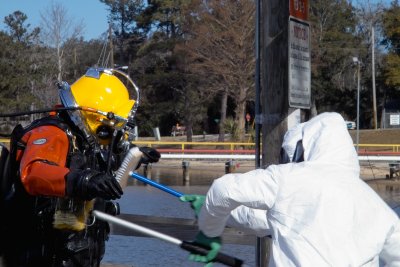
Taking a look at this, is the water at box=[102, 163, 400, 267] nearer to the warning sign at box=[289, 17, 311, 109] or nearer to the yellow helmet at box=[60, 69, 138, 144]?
the warning sign at box=[289, 17, 311, 109]

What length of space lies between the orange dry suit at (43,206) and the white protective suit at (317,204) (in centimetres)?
93

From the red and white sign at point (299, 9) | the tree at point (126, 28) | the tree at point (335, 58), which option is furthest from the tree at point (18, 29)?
the red and white sign at point (299, 9)

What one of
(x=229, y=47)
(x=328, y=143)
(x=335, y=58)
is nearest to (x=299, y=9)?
(x=328, y=143)

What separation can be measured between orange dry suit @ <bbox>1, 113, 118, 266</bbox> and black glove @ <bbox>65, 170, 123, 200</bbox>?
0.18 m

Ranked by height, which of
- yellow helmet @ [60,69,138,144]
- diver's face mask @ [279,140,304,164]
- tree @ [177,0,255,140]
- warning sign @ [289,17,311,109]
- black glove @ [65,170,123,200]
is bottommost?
black glove @ [65,170,123,200]

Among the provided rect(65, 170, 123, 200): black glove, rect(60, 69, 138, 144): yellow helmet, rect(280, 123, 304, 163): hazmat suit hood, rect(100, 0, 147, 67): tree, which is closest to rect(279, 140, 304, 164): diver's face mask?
rect(280, 123, 304, 163): hazmat suit hood

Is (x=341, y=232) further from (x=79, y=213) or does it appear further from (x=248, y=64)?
(x=248, y=64)

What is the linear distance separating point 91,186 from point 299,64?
2473mm

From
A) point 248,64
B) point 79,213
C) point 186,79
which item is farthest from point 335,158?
point 186,79

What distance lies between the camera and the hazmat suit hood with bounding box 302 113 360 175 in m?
3.26

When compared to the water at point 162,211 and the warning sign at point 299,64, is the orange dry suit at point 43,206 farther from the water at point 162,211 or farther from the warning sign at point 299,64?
the water at point 162,211

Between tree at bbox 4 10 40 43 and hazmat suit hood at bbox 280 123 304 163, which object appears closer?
hazmat suit hood at bbox 280 123 304 163

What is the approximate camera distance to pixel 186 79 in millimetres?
47562

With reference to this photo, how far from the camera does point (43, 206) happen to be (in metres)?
3.95
